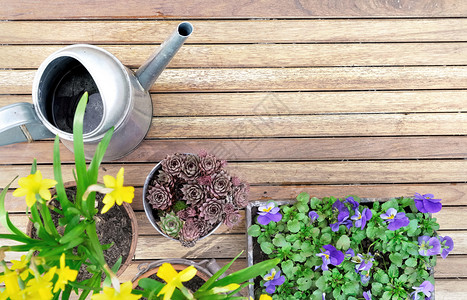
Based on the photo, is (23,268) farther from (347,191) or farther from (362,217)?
(347,191)

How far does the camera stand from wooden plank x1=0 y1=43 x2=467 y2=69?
Result: 1.27m

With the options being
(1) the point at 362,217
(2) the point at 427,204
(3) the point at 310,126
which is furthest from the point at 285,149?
(2) the point at 427,204

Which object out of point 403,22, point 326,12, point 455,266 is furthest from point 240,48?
point 455,266

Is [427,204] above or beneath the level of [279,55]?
beneath

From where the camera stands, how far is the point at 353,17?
1.31 metres

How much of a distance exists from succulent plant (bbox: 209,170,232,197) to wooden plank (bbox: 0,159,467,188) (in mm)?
331

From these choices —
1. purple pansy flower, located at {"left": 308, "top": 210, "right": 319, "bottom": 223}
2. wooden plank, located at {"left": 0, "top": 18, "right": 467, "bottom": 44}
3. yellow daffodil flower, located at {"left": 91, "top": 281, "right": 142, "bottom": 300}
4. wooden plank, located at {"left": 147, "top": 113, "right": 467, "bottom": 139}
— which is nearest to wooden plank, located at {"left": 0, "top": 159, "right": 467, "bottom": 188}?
wooden plank, located at {"left": 147, "top": 113, "right": 467, "bottom": 139}

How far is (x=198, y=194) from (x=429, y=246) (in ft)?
2.22

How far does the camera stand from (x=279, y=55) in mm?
1297

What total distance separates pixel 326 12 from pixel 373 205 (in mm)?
690

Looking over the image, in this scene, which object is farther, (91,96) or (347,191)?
(347,191)

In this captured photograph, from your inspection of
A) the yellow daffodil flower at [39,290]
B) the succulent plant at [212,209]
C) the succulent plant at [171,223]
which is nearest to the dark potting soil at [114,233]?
the succulent plant at [171,223]

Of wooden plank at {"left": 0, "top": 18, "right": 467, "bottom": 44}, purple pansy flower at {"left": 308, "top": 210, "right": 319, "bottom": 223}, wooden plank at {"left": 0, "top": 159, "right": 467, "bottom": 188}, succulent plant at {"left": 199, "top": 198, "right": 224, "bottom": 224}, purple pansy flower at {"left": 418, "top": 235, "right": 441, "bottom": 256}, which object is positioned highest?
wooden plank at {"left": 0, "top": 18, "right": 467, "bottom": 44}

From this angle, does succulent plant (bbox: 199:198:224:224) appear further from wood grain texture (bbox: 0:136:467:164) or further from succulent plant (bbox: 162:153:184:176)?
wood grain texture (bbox: 0:136:467:164)
